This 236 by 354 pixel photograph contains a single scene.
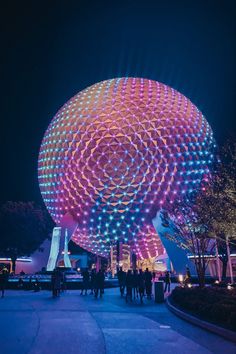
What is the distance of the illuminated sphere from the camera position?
3145cm

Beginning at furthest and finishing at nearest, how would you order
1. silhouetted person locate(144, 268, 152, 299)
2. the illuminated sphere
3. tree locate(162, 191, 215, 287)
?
the illuminated sphere < tree locate(162, 191, 215, 287) < silhouetted person locate(144, 268, 152, 299)

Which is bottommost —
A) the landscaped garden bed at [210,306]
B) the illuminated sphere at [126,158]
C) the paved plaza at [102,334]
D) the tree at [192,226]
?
the paved plaza at [102,334]

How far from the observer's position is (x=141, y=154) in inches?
1233

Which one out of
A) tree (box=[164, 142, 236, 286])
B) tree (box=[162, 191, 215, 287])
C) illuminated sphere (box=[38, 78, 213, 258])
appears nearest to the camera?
tree (box=[164, 142, 236, 286])

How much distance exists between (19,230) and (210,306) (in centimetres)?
3822

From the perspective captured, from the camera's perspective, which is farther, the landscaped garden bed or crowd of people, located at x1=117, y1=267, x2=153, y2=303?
crowd of people, located at x1=117, y1=267, x2=153, y2=303

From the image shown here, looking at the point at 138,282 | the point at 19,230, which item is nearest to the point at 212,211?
the point at 138,282

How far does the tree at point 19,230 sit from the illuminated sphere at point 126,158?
1188 cm

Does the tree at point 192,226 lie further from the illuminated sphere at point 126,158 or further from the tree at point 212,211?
the illuminated sphere at point 126,158

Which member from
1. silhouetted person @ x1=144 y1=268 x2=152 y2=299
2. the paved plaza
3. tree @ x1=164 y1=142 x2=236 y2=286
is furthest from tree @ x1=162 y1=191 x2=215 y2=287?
the paved plaza

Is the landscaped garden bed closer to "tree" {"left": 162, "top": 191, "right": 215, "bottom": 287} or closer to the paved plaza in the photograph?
the paved plaza

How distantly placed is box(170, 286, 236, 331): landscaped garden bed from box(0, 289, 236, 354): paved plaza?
0.60m

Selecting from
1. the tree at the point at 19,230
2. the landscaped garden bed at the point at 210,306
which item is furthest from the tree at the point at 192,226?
the tree at the point at 19,230

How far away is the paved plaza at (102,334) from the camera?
714 cm
